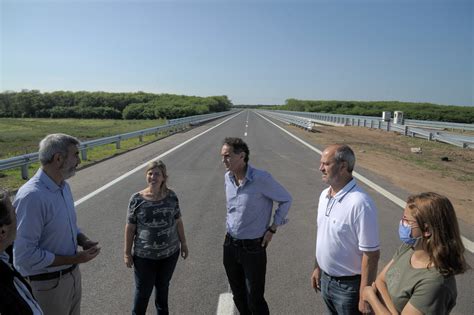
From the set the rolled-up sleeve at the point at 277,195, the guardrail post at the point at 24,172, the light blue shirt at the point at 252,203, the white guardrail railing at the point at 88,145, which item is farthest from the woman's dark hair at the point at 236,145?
the guardrail post at the point at 24,172

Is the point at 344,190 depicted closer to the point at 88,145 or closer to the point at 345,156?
the point at 345,156

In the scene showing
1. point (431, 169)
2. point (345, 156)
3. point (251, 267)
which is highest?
point (345, 156)

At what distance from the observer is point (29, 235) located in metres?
2.65

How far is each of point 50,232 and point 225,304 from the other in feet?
7.02

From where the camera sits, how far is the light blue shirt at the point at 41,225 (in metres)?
2.64

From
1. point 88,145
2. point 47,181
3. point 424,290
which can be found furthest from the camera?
point 88,145

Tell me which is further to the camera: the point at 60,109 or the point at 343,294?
the point at 60,109

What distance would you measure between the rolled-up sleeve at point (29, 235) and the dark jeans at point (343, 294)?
2238 mm

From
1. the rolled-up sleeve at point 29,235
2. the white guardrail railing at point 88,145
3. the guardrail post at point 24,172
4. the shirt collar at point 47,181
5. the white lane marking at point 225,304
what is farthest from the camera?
the guardrail post at point 24,172

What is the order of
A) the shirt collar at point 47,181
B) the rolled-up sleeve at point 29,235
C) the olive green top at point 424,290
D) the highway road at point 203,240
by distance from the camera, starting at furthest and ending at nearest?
the highway road at point 203,240, the shirt collar at point 47,181, the rolled-up sleeve at point 29,235, the olive green top at point 424,290

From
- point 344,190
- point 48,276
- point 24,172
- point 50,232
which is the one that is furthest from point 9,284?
point 24,172

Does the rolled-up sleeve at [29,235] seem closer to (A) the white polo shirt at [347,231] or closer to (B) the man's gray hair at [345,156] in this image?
(A) the white polo shirt at [347,231]

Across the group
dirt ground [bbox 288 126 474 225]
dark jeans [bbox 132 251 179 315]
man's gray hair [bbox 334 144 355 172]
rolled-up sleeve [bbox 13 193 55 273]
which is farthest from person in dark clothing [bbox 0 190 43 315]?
dirt ground [bbox 288 126 474 225]

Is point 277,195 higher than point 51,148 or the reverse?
the reverse
